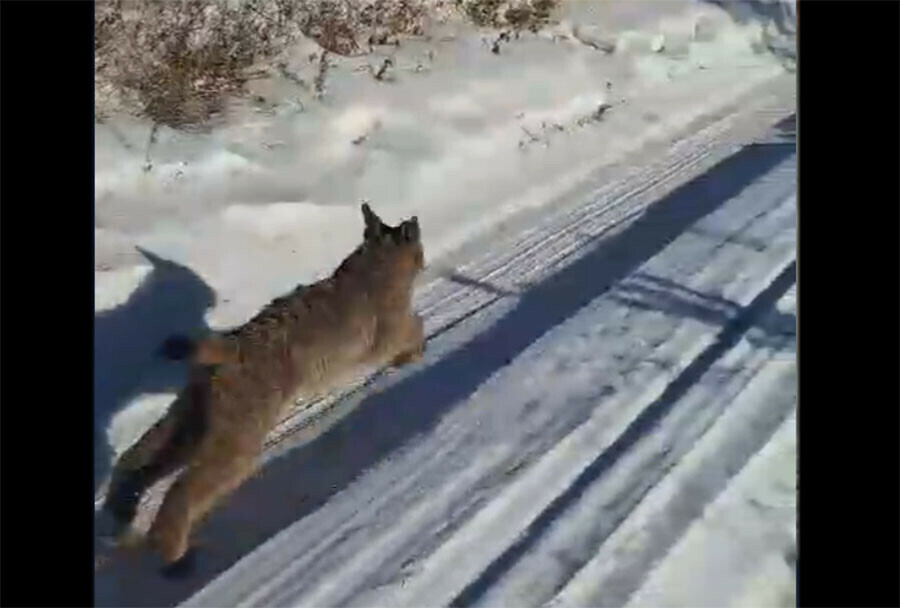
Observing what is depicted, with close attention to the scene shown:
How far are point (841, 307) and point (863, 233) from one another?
0.25 meters

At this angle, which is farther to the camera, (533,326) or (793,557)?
(533,326)

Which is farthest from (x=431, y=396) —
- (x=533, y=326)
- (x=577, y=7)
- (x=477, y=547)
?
(x=577, y=7)

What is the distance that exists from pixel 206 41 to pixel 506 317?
2528 mm

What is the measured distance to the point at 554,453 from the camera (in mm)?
4359

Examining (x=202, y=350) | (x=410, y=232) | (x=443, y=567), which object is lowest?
(x=443, y=567)

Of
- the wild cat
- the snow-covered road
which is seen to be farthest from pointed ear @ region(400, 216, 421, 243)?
the snow-covered road

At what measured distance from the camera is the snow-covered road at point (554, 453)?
368 centimetres

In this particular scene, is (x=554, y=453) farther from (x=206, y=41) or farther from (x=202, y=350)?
(x=206, y=41)

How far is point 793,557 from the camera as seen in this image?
3699 mm

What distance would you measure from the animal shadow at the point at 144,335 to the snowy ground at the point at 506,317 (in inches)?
0.6

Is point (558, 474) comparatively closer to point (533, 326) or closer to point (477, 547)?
point (477, 547)

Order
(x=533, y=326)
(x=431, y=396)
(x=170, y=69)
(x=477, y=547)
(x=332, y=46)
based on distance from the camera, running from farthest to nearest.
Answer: (x=332, y=46), (x=170, y=69), (x=533, y=326), (x=431, y=396), (x=477, y=547)

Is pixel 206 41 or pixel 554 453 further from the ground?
pixel 206 41

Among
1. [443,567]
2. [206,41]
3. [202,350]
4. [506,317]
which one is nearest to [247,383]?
[202,350]
